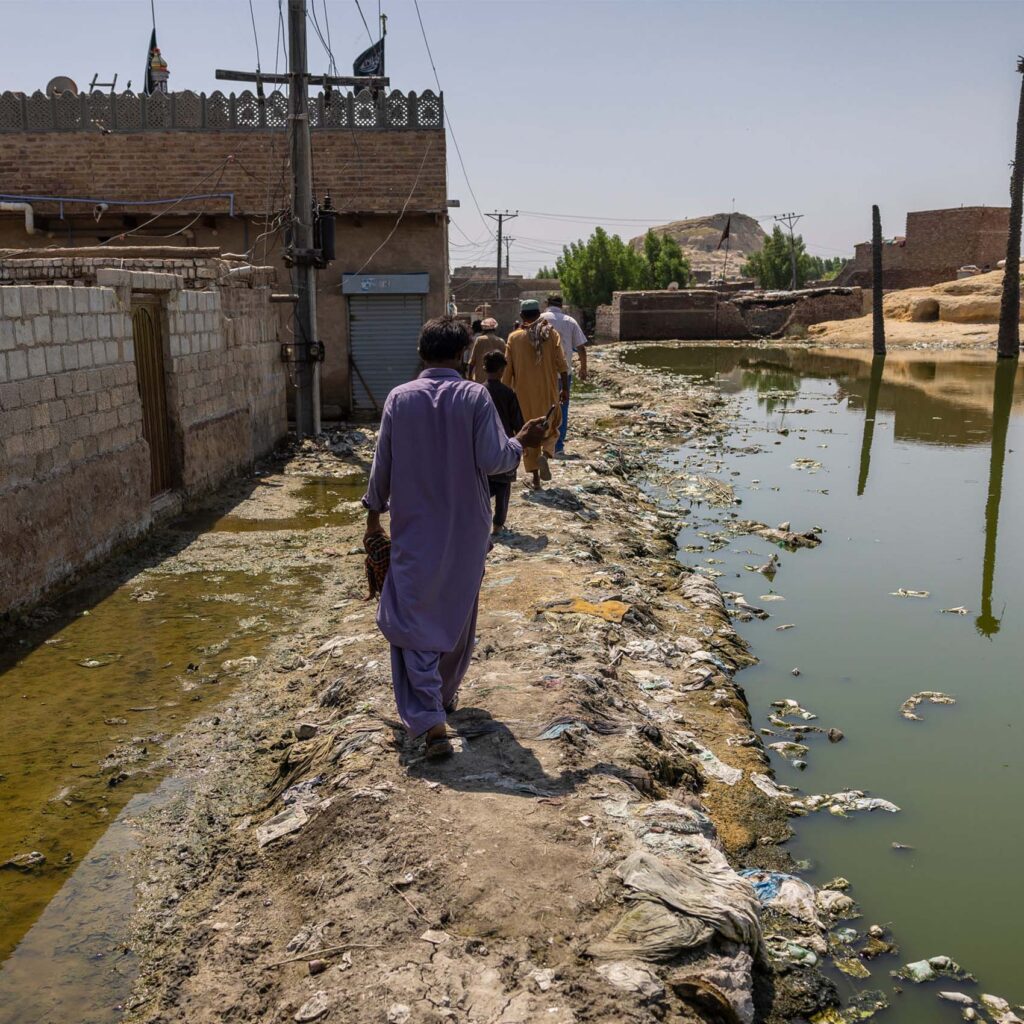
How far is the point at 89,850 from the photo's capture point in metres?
3.98

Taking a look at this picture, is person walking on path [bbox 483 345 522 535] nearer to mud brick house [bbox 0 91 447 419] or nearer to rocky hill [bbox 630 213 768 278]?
mud brick house [bbox 0 91 447 419]

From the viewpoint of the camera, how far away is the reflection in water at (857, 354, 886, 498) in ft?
42.0

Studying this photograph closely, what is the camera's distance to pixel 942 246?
4469cm

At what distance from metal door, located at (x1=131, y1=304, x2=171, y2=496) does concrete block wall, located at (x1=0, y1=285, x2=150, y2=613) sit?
425 millimetres

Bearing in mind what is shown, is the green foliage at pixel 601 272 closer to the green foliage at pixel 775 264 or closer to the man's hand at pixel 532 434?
the green foliage at pixel 775 264

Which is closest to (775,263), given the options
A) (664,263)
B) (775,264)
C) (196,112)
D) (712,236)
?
(775,264)

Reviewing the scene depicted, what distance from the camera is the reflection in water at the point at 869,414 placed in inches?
504

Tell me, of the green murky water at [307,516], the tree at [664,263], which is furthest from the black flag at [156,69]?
the tree at [664,263]

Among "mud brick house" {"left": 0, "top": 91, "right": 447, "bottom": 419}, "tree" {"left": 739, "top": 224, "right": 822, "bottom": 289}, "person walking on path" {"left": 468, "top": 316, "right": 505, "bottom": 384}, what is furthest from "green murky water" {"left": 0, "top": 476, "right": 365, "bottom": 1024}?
"tree" {"left": 739, "top": 224, "right": 822, "bottom": 289}

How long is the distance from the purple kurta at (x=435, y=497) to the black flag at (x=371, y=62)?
12700mm

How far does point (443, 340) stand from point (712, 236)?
381ft

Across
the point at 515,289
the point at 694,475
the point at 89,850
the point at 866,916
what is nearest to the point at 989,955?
the point at 866,916

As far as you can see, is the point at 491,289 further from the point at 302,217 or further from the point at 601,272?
the point at 302,217

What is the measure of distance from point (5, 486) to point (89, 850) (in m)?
3.11
